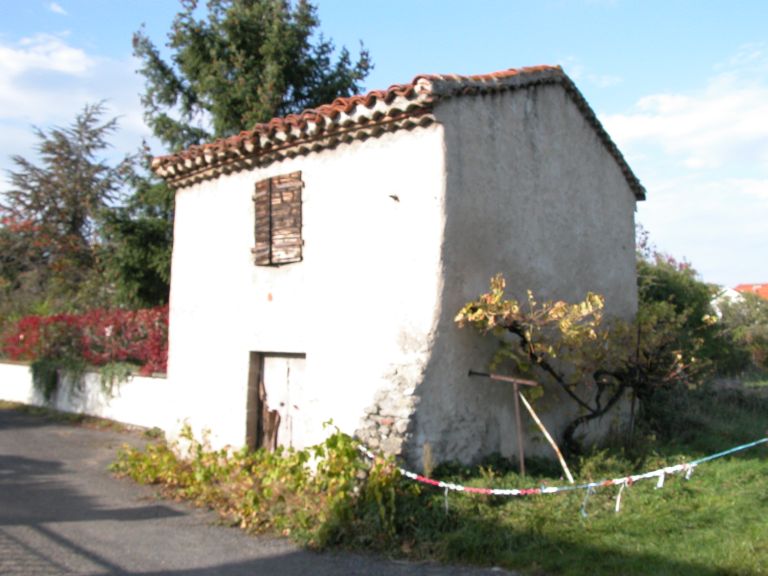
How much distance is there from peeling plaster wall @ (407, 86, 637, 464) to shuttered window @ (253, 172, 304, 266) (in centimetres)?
204

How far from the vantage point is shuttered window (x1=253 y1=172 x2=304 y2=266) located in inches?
316

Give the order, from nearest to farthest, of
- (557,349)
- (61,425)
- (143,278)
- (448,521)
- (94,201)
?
(448,521), (557,349), (61,425), (143,278), (94,201)

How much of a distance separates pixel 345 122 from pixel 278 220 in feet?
5.17

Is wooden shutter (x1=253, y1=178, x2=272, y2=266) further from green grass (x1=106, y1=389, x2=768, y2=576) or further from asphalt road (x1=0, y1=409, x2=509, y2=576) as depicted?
asphalt road (x1=0, y1=409, x2=509, y2=576)

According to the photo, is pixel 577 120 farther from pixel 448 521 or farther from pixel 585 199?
pixel 448 521

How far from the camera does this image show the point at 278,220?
8.18m

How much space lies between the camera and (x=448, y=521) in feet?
19.8

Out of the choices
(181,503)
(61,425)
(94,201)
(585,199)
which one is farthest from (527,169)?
(94,201)

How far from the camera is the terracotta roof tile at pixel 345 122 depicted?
269 inches

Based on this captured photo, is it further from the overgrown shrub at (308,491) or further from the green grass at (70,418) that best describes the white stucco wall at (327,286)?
the green grass at (70,418)

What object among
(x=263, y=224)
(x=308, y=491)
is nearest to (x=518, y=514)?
(x=308, y=491)

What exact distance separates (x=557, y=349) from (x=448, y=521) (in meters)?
2.57

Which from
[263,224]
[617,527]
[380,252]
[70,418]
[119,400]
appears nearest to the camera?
[617,527]

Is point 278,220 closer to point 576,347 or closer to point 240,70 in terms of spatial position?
point 576,347
